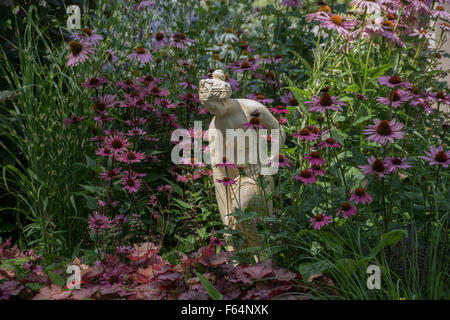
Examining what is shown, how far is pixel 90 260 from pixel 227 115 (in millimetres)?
992

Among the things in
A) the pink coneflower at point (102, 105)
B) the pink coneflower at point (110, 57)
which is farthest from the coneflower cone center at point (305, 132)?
the pink coneflower at point (110, 57)

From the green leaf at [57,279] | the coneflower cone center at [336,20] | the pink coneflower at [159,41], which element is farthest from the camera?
the pink coneflower at [159,41]

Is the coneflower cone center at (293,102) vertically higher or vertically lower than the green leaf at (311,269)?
higher

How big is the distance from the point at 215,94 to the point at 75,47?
751mm

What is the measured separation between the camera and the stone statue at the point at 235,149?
2473mm

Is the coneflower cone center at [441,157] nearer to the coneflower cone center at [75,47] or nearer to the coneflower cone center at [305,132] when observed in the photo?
the coneflower cone center at [305,132]

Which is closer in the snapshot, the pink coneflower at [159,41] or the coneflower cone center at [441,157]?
the coneflower cone center at [441,157]

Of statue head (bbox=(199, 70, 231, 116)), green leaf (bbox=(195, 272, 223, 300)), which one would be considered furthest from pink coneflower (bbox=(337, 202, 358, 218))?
statue head (bbox=(199, 70, 231, 116))

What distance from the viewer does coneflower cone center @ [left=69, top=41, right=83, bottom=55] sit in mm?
2479

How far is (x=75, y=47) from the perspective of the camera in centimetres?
249

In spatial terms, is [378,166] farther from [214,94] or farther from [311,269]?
[214,94]
